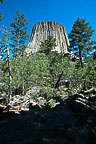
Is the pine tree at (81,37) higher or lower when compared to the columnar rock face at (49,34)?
lower

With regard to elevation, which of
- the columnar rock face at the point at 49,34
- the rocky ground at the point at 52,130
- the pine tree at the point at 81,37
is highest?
the columnar rock face at the point at 49,34

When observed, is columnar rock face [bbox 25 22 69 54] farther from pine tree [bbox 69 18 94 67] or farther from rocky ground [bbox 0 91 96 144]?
rocky ground [bbox 0 91 96 144]

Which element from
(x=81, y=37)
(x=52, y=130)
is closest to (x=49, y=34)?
(x=81, y=37)

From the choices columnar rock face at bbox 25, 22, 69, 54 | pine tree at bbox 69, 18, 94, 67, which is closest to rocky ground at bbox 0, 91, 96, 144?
pine tree at bbox 69, 18, 94, 67

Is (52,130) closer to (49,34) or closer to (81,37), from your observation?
(81,37)

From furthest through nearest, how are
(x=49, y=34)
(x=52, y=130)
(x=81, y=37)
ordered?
(x=49, y=34)
(x=81, y=37)
(x=52, y=130)

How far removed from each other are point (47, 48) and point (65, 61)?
1174cm

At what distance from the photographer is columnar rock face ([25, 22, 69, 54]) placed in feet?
158

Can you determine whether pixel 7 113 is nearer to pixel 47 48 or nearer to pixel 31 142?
pixel 31 142

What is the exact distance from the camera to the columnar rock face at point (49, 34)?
48119 mm

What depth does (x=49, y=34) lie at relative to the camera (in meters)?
50.5

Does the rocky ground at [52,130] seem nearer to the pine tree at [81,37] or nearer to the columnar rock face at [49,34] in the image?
the pine tree at [81,37]

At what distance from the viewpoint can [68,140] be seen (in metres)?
3.61

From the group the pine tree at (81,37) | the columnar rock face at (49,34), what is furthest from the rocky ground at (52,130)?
the columnar rock face at (49,34)
